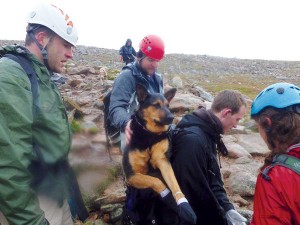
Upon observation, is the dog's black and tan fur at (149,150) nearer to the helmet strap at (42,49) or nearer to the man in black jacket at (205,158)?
the man in black jacket at (205,158)

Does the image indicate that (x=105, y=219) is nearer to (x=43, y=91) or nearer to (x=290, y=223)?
(x=43, y=91)

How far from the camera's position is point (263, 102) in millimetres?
3342

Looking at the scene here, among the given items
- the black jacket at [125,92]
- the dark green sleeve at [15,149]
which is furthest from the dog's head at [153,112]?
the dark green sleeve at [15,149]

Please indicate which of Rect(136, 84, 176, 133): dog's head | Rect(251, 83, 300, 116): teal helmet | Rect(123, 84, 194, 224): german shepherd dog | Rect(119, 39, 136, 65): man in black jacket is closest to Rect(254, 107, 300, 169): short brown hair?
Rect(251, 83, 300, 116): teal helmet

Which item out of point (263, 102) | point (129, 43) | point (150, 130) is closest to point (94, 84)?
point (129, 43)

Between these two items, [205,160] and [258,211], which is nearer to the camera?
[258,211]

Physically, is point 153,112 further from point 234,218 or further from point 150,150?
point 234,218

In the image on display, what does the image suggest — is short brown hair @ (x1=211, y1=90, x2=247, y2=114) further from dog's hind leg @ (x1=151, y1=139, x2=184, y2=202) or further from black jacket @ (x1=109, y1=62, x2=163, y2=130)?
black jacket @ (x1=109, y1=62, x2=163, y2=130)

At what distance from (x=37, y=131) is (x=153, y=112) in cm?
174

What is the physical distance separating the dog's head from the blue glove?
1033 millimetres

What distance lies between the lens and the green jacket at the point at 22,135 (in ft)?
9.16

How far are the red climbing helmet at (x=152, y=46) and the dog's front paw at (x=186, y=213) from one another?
274cm

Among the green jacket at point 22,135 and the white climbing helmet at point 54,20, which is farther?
the white climbing helmet at point 54,20

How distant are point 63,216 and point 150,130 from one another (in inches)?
60.5
